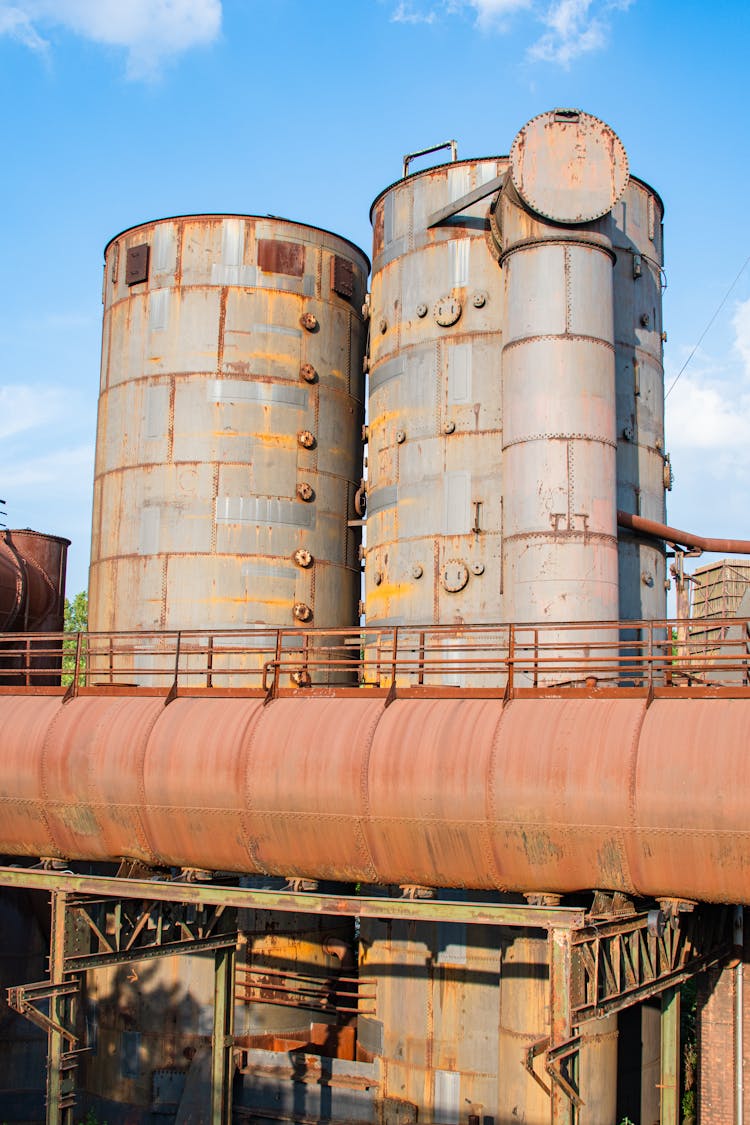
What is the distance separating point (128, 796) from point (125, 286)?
16.3 m

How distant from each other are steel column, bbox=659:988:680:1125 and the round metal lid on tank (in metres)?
13.5

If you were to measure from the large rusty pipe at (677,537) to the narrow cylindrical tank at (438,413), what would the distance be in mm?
2693

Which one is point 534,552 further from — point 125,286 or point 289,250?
point 125,286

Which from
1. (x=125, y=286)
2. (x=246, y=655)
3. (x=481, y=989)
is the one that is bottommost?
(x=481, y=989)

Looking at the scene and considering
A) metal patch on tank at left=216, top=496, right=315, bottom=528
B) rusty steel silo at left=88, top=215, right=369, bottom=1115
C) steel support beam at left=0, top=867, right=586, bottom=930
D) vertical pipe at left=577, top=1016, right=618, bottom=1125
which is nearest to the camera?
steel support beam at left=0, top=867, right=586, bottom=930

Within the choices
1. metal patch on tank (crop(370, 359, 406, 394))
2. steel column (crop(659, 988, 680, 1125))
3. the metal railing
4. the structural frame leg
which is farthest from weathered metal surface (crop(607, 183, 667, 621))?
the structural frame leg

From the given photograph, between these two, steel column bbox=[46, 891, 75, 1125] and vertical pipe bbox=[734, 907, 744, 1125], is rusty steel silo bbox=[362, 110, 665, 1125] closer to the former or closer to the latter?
vertical pipe bbox=[734, 907, 744, 1125]

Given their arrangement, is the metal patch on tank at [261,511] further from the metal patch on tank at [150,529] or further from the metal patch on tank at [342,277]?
the metal patch on tank at [342,277]

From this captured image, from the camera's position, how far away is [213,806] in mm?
17141

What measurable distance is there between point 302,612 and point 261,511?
2.64 metres

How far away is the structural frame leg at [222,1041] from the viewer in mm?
18250

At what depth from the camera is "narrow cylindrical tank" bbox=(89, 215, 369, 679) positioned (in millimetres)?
28172

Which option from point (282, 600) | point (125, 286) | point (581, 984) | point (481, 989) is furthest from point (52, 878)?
point (125, 286)

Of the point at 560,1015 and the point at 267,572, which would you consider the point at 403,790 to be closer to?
the point at 560,1015
